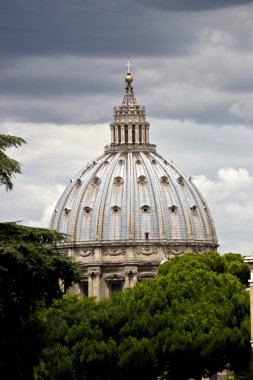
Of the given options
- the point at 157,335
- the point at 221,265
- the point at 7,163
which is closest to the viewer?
the point at 7,163

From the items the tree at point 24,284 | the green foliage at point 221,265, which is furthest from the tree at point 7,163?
the green foliage at point 221,265

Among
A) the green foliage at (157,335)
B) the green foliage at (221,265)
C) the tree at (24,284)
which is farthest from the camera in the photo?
the green foliage at (221,265)

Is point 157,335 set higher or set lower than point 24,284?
higher

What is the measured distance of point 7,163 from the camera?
177 feet

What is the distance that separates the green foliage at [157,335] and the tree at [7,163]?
73.4 ft

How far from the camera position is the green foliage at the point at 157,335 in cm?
8031

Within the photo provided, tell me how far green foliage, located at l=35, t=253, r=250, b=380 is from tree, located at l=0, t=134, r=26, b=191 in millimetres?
22367

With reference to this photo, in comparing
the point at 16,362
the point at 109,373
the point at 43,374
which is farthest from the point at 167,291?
the point at 16,362

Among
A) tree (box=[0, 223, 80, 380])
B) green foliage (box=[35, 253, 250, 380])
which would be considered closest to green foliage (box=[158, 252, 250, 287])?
green foliage (box=[35, 253, 250, 380])

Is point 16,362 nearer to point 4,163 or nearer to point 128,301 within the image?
point 4,163

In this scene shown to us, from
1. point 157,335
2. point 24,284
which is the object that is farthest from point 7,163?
point 157,335

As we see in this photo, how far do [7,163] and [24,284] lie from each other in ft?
12.0

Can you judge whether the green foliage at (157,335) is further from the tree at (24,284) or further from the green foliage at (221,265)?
the green foliage at (221,265)

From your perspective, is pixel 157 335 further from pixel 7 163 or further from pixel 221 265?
pixel 221 265
